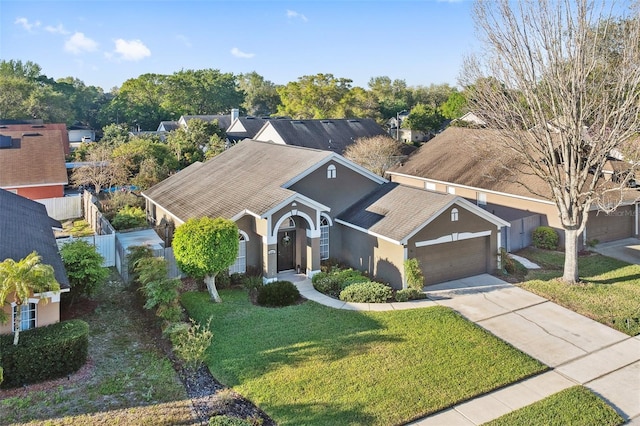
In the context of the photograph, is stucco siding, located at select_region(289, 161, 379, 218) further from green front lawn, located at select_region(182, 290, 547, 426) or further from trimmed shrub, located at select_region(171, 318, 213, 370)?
trimmed shrub, located at select_region(171, 318, 213, 370)

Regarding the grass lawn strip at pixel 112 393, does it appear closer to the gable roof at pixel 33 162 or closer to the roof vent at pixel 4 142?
the gable roof at pixel 33 162

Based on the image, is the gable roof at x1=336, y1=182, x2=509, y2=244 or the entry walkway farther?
the gable roof at x1=336, y1=182, x2=509, y2=244

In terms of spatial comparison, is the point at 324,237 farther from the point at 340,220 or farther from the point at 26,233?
the point at 26,233

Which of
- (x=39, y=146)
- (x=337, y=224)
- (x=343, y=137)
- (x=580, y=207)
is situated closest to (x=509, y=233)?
(x=580, y=207)

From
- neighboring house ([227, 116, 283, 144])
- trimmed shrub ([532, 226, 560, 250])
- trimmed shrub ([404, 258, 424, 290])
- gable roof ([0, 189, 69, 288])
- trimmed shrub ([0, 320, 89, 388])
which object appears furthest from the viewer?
neighboring house ([227, 116, 283, 144])

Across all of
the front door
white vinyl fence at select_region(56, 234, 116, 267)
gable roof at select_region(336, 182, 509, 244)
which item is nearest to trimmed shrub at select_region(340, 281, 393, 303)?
gable roof at select_region(336, 182, 509, 244)

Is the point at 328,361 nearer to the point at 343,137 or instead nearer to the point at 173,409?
the point at 173,409
